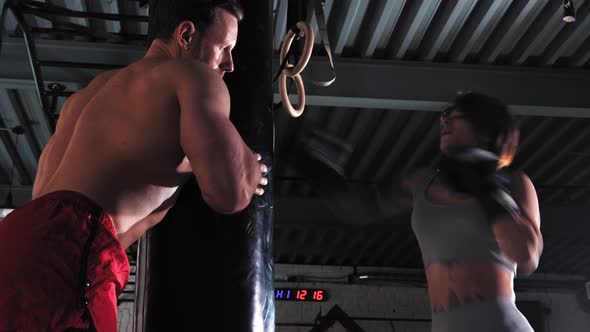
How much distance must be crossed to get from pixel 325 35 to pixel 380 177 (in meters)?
5.60

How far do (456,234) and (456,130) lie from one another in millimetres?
330

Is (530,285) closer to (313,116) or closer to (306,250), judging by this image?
(306,250)

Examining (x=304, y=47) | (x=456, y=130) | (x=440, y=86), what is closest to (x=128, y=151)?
(x=304, y=47)

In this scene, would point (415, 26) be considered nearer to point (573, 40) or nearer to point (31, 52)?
point (573, 40)

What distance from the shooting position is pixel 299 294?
35.7ft

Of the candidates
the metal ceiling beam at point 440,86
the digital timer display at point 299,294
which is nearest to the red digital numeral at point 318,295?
the digital timer display at point 299,294

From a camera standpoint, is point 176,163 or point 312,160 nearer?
point 176,163

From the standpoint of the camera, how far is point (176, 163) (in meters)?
1.57

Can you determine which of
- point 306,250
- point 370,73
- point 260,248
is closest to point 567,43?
point 370,73

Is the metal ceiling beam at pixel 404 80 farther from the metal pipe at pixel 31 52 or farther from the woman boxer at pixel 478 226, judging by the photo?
the woman boxer at pixel 478 226

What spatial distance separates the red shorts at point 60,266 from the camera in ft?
4.27

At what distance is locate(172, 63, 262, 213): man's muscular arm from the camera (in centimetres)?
146

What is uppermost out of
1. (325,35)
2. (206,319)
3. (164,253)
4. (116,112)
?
(325,35)

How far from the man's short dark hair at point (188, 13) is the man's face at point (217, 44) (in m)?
0.02
